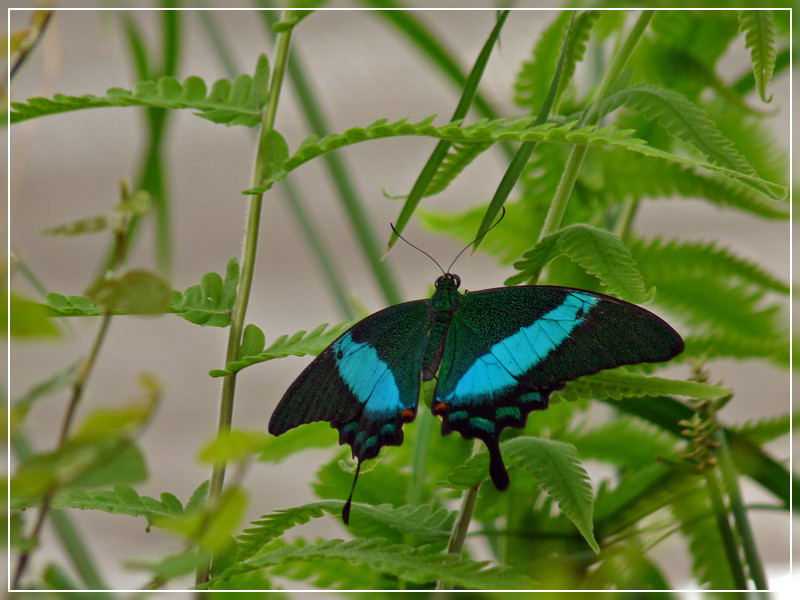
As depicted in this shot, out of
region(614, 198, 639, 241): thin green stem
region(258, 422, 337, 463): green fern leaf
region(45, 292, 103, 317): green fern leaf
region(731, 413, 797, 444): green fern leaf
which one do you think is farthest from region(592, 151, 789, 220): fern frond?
region(45, 292, 103, 317): green fern leaf

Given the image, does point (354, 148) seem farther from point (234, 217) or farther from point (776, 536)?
point (776, 536)

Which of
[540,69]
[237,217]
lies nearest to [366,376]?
[540,69]

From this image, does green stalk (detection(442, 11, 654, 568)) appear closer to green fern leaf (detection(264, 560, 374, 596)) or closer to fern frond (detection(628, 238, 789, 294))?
green fern leaf (detection(264, 560, 374, 596))

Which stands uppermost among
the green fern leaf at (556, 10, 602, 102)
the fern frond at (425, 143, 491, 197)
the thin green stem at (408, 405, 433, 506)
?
the green fern leaf at (556, 10, 602, 102)

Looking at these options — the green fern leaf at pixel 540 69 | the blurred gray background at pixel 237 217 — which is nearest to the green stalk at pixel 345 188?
the green fern leaf at pixel 540 69

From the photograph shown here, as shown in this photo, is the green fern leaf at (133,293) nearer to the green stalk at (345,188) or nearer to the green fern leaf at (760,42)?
the green fern leaf at (760,42)

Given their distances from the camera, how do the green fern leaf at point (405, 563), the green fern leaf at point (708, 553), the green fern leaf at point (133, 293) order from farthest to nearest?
the green fern leaf at point (708, 553)
the green fern leaf at point (405, 563)
the green fern leaf at point (133, 293)

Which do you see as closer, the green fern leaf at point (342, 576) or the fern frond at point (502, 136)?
the fern frond at point (502, 136)

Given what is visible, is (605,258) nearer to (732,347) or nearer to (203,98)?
(203,98)
